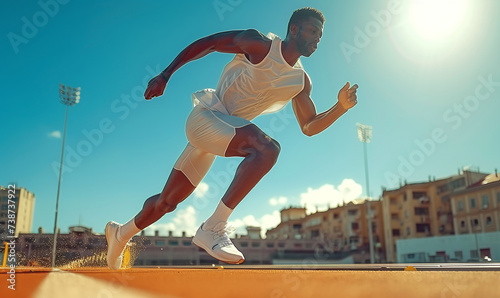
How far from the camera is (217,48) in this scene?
3.21m

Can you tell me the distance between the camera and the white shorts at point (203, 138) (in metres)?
2.77

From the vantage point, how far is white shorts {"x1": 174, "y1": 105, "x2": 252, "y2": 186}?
2771 mm

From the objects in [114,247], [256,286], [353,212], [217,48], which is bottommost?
[256,286]

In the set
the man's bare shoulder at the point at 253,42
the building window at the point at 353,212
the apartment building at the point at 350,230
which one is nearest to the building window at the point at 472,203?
the apartment building at the point at 350,230

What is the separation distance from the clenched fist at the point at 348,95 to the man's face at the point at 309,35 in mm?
354

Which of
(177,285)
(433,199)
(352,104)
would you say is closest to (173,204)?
(352,104)

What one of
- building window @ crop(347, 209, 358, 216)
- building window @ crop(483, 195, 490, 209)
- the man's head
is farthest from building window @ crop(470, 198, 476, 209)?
the man's head

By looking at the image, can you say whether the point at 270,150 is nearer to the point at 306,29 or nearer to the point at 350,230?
the point at 306,29

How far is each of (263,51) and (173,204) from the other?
132 cm

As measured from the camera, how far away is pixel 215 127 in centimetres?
281

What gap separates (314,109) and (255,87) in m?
0.57

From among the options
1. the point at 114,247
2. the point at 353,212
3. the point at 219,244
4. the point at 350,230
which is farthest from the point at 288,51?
the point at 353,212

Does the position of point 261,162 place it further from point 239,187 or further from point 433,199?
point 433,199

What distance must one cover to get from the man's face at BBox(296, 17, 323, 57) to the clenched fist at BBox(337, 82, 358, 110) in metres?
0.35
